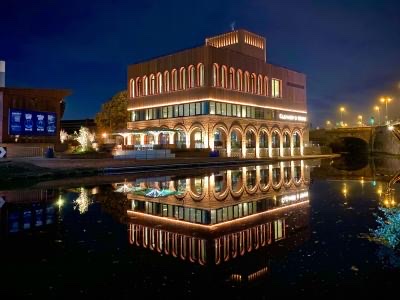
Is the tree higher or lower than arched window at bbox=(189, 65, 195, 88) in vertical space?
lower

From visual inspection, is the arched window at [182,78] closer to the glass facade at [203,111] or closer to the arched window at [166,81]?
the arched window at [166,81]

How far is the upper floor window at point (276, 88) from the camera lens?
61.5 meters

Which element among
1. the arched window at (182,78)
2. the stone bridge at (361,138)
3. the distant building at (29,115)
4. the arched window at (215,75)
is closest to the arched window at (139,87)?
the arched window at (182,78)

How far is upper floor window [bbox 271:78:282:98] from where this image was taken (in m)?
61.5

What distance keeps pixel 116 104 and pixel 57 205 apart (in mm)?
53855

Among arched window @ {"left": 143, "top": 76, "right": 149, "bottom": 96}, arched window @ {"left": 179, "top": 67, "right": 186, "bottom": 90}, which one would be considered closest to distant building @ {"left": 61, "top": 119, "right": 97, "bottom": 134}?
arched window @ {"left": 143, "top": 76, "right": 149, "bottom": 96}

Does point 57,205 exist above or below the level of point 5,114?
below

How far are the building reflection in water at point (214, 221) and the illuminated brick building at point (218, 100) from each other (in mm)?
30628

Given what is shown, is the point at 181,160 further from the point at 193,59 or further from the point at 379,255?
the point at 379,255

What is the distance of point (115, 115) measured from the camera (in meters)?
64.8

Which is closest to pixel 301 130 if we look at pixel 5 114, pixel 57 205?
pixel 5 114

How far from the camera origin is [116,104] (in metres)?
65.3

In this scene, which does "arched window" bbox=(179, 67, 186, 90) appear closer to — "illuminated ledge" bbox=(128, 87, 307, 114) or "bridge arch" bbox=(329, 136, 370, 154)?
"illuminated ledge" bbox=(128, 87, 307, 114)

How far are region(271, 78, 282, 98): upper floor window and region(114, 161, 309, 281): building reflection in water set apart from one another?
46.9 meters
